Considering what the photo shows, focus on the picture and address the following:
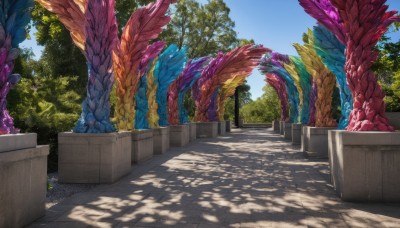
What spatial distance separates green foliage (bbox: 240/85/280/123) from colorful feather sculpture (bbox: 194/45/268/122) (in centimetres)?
2408

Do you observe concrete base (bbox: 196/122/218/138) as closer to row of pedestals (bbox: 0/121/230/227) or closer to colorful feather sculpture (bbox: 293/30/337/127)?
row of pedestals (bbox: 0/121/230/227)

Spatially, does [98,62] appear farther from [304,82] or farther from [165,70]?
[304,82]

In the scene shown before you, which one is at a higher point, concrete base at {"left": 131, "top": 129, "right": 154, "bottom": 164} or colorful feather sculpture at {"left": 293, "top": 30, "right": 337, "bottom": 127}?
colorful feather sculpture at {"left": 293, "top": 30, "right": 337, "bottom": 127}

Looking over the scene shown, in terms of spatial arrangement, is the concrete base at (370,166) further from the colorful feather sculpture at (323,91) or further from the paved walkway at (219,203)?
the colorful feather sculpture at (323,91)

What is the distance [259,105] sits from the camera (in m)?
47.4

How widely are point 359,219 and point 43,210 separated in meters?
4.08

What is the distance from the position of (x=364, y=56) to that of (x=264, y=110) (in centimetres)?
4114

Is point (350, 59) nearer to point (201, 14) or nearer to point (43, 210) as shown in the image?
point (43, 210)

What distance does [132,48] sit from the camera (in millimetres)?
9320

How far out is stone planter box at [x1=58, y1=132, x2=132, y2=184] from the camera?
7.02 meters

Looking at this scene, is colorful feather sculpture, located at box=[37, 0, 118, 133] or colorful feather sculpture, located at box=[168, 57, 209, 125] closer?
colorful feather sculpture, located at box=[37, 0, 118, 133]

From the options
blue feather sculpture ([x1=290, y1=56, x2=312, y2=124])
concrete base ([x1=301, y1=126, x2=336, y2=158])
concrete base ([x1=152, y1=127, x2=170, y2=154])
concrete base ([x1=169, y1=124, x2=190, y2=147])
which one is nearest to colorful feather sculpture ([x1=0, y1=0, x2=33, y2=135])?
concrete base ([x1=152, y1=127, x2=170, y2=154])

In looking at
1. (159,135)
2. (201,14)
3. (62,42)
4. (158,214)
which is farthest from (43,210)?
(201,14)

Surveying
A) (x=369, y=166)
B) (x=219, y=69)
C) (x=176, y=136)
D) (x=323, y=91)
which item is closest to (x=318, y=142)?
(x=323, y=91)
